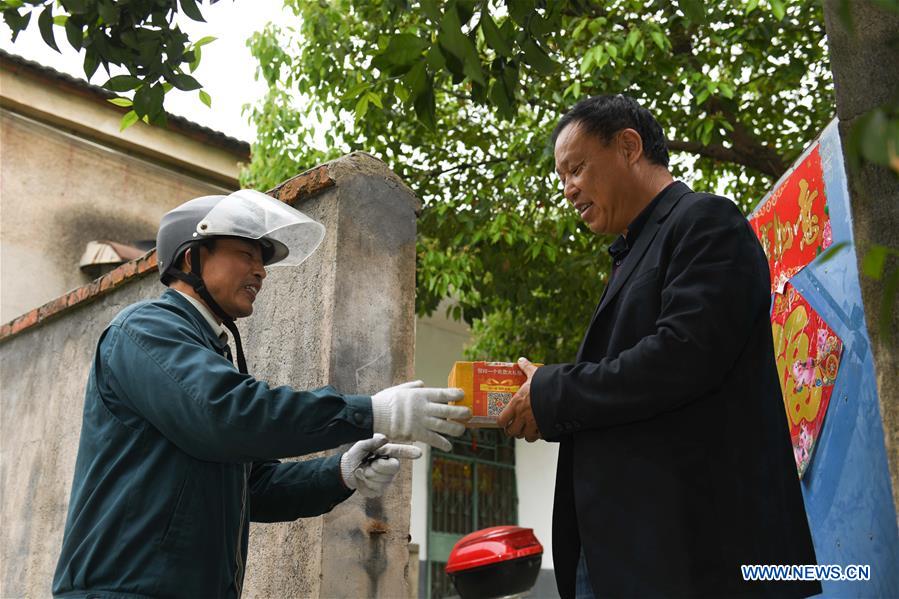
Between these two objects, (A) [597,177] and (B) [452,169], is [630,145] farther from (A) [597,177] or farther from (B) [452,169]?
(B) [452,169]

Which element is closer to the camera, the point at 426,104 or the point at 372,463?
the point at 426,104

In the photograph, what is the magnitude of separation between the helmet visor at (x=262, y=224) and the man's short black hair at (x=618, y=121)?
90cm

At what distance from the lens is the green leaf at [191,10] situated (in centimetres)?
296

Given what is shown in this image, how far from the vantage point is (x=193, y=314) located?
8.47ft

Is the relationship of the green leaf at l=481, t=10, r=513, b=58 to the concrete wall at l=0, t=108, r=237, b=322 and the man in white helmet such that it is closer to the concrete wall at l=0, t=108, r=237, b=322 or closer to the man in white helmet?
the man in white helmet

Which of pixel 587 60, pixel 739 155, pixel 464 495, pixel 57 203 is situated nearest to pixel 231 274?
pixel 587 60

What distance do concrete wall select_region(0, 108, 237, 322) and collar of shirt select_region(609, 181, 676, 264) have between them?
28.5ft

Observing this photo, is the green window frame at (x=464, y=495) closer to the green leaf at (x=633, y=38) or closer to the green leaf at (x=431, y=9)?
the green leaf at (x=633, y=38)

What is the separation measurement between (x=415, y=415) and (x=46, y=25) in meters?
1.70

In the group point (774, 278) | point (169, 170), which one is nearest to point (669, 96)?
point (774, 278)

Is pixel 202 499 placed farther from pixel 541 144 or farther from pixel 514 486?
pixel 514 486

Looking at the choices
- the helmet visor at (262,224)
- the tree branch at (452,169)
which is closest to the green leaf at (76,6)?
the helmet visor at (262,224)

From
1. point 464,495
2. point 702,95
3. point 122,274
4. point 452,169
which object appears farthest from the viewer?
point 464,495

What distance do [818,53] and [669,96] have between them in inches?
50.6
